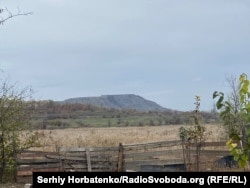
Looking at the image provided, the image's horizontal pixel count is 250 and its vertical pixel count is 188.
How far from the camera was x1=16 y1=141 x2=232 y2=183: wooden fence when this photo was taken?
14805 mm

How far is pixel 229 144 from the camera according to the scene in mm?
2707

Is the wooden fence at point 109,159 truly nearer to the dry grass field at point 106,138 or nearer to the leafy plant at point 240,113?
the dry grass field at point 106,138

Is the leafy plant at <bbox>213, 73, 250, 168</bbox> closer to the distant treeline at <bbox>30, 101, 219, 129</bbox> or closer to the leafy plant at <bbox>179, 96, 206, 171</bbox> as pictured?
the leafy plant at <bbox>179, 96, 206, 171</bbox>

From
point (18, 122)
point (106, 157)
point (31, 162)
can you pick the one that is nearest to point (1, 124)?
point (18, 122)

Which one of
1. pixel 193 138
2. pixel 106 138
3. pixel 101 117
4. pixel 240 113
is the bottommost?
pixel 240 113

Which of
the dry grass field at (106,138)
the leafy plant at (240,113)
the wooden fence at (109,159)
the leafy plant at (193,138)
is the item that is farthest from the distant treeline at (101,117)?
the leafy plant at (240,113)

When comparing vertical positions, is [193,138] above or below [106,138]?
below

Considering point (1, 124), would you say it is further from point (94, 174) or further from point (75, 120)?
point (75, 120)

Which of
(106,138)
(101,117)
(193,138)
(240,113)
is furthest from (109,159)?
(101,117)

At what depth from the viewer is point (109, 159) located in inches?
614

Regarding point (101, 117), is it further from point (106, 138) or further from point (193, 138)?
point (193, 138)

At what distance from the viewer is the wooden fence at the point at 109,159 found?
1480 centimetres

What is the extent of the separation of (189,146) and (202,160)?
0.65 m

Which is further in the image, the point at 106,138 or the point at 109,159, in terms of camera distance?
the point at 106,138
